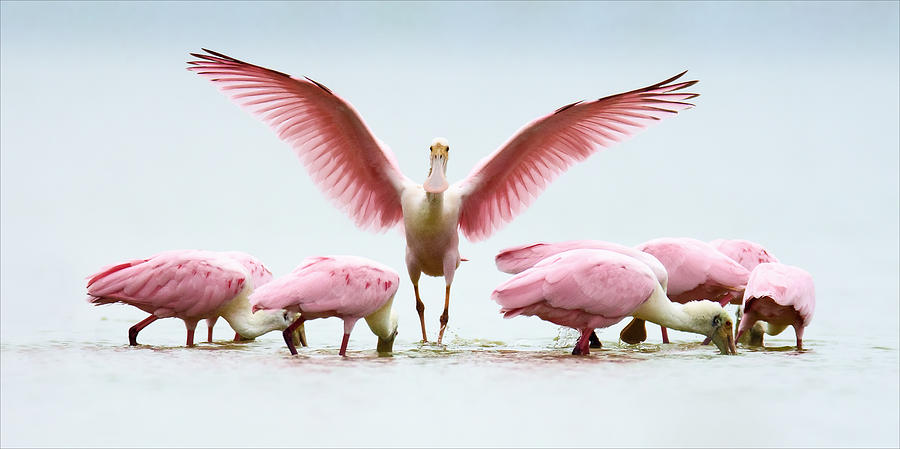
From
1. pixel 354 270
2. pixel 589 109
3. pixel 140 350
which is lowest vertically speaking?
pixel 140 350

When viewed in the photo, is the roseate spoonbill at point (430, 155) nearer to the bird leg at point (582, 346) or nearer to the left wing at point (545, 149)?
the left wing at point (545, 149)

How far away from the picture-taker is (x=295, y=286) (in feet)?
34.5

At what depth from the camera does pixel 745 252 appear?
1337 cm

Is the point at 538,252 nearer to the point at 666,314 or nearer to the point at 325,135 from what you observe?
the point at 666,314

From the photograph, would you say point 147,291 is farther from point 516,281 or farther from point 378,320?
point 516,281

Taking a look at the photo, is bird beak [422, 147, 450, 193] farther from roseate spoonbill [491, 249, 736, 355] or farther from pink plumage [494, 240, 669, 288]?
roseate spoonbill [491, 249, 736, 355]

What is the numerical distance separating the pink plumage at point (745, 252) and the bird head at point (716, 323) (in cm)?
216

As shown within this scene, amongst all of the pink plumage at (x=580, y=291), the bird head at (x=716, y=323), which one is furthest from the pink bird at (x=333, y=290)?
the bird head at (x=716, y=323)

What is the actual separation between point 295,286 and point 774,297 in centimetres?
391

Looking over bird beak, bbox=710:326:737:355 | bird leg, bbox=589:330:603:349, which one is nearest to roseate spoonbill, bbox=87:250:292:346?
bird leg, bbox=589:330:603:349

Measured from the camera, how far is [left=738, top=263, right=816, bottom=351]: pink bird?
1120cm

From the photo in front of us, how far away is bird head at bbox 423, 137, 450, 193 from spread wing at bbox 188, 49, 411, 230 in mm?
654

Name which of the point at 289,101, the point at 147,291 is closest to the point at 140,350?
the point at 147,291

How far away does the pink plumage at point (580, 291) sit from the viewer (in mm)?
10406
